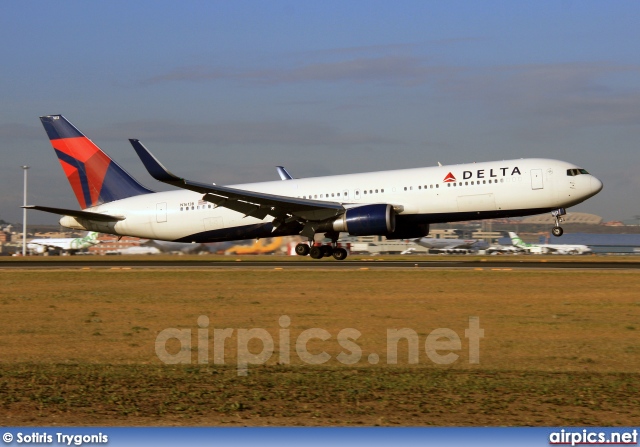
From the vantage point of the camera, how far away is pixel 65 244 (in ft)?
295

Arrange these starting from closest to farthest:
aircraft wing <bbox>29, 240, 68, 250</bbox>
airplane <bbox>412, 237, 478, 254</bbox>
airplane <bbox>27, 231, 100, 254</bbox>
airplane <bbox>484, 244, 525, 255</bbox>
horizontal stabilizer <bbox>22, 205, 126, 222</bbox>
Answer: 1. horizontal stabilizer <bbox>22, 205, 126, 222</bbox>
2. airplane <bbox>27, 231, 100, 254</bbox>
3. airplane <bbox>484, 244, 525, 255</bbox>
4. aircraft wing <bbox>29, 240, 68, 250</bbox>
5. airplane <bbox>412, 237, 478, 254</bbox>

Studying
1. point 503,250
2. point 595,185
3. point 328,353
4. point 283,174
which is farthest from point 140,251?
point 328,353

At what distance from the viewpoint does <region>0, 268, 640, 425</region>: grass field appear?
31.7ft

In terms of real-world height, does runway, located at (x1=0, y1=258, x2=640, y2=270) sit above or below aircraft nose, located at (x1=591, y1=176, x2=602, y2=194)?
below

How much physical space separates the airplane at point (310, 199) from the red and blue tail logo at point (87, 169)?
56mm

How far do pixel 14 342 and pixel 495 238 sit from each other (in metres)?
119

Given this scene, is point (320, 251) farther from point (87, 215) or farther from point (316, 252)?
point (87, 215)

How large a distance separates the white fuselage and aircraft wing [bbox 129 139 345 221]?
149 cm

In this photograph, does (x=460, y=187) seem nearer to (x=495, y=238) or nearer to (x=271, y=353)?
(x=271, y=353)

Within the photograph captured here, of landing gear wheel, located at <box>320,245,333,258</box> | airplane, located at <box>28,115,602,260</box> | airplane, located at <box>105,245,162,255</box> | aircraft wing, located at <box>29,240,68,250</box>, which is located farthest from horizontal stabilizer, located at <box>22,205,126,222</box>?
aircraft wing, located at <box>29,240,68,250</box>

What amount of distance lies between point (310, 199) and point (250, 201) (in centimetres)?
368

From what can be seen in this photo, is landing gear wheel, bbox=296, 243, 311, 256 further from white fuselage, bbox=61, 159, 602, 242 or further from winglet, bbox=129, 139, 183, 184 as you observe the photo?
winglet, bbox=129, 139, 183, 184

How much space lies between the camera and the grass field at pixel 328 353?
966 cm

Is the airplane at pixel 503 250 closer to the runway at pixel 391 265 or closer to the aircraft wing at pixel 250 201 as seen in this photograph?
the runway at pixel 391 265
